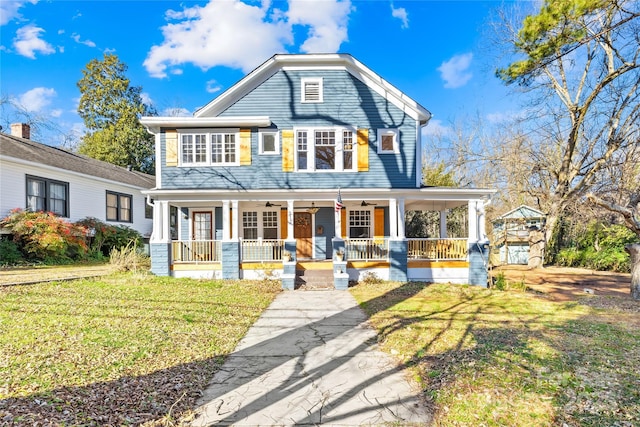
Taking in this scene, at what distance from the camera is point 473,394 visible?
3.59 m

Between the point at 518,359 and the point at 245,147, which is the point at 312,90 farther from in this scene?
the point at 518,359

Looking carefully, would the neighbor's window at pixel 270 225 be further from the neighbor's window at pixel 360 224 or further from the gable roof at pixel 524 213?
the gable roof at pixel 524 213

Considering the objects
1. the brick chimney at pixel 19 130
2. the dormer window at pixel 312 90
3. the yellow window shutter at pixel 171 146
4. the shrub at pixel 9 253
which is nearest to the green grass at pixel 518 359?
the dormer window at pixel 312 90

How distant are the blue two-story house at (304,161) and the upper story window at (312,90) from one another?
0.12ft

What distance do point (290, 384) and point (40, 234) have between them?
1309 cm

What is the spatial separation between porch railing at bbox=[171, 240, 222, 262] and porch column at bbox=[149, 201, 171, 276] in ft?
1.11

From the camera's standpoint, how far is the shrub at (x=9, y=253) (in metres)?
12.1

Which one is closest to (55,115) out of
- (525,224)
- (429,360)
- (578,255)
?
(429,360)

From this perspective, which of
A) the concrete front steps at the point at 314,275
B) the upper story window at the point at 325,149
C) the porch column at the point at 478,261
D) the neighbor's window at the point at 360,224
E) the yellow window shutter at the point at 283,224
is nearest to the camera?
the concrete front steps at the point at 314,275

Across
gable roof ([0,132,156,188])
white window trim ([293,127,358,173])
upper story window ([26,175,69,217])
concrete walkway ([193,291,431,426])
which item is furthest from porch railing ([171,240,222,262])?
gable roof ([0,132,156,188])

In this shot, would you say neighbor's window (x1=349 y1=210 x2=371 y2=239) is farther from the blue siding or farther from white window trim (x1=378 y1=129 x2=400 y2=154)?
white window trim (x1=378 y1=129 x2=400 y2=154)

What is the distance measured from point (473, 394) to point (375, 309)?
13.7ft

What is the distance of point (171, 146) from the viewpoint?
12.5 metres

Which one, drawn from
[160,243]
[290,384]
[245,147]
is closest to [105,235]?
[160,243]
